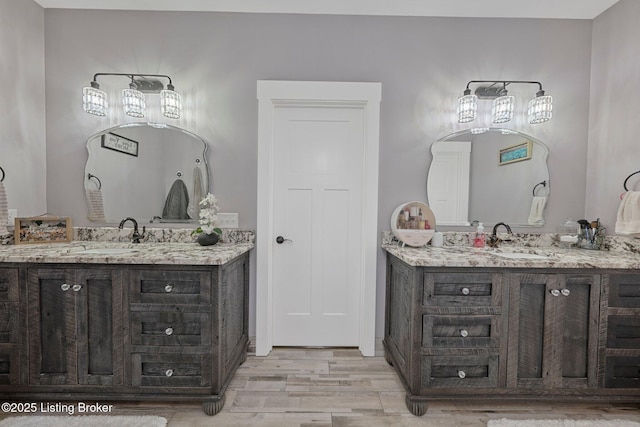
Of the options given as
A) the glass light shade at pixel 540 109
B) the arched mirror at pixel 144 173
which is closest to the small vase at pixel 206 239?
the arched mirror at pixel 144 173

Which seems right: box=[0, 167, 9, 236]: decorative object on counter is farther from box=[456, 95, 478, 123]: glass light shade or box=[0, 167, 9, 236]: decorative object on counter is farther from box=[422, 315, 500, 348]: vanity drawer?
box=[456, 95, 478, 123]: glass light shade

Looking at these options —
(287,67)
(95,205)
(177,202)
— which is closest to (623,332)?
(287,67)

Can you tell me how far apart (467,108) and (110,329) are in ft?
9.83

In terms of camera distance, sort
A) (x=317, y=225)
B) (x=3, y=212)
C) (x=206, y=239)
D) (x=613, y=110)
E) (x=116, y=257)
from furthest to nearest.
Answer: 1. (x=317, y=225)
2. (x=613, y=110)
3. (x=206, y=239)
4. (x=3, y=212)
5. (x=116, y=257)

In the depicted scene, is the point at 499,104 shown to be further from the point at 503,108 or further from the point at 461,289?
the point at 461,289

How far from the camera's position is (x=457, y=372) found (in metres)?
1.87

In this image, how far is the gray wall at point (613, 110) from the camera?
2.27m

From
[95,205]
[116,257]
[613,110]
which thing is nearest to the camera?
[116,257]

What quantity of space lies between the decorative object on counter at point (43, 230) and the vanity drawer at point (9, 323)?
62 centimetres

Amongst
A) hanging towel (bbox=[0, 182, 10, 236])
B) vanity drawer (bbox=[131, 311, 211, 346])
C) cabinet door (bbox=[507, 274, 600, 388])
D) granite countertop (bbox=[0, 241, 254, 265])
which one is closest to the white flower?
granite countertop (bbox=[0, 241, 254, 265])

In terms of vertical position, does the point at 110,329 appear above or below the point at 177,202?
below

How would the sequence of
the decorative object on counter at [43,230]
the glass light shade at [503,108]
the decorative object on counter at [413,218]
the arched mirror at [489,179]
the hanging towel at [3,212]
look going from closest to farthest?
1. the hanging towel at [3,212]
2. the decorative object on counter at [43,230]
3. the decorative object on counter at [413,218]
4. the glass light shade at [503,108]
5. the arched mirror at [489,179]

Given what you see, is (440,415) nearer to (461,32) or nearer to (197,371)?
(197,371)

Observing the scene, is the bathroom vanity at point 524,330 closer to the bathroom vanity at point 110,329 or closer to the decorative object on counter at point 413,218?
the decorative object on counter at point 413,218
